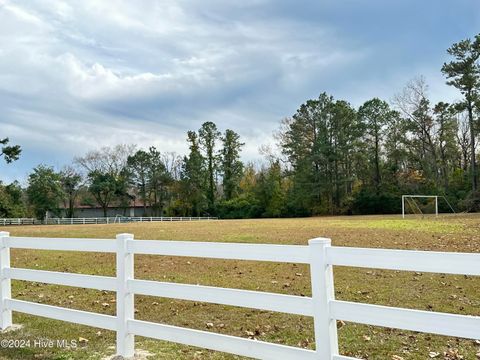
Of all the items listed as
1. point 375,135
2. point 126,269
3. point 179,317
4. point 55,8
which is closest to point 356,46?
point 55,8

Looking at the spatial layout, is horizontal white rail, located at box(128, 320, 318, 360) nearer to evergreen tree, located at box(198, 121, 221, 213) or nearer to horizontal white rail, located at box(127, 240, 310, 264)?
horizontal white rail, located at box(127, 240, 310, 264)

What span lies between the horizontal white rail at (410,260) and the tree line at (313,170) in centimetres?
4565

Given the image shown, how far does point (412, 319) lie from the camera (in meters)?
2.97

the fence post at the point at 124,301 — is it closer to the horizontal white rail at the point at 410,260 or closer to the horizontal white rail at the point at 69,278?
the horizontal white rail at the point at 69,278

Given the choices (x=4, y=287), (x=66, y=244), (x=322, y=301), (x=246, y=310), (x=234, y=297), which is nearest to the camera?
(x=322, y=301)

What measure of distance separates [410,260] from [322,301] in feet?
2.48

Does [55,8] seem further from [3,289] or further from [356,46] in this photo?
[356,46]

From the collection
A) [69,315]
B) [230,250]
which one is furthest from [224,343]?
[69,315]

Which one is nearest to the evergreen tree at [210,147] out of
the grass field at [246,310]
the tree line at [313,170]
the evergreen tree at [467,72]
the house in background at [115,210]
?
the tree line at [313,170]

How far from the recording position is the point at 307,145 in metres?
62.8

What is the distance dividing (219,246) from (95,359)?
2.02 meters

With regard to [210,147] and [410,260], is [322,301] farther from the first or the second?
[210,147]

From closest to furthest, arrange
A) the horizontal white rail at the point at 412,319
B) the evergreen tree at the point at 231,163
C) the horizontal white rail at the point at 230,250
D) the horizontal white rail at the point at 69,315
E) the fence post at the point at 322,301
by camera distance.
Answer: the horizontal white rail at the point at 412,319, the fence post at the point at 322,301, the horizontal white rail at the point at 230,250, the horizontal white rail at the point at 69,315, the evergreen tree at the point at 231,163

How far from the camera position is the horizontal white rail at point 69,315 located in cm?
479
